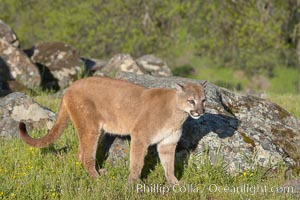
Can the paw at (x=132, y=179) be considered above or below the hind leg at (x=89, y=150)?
below

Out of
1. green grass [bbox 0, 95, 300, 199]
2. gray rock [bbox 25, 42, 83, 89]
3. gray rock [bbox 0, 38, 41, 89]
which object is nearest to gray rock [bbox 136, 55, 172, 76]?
gray rock [bbox 25, 42, 83, 89]

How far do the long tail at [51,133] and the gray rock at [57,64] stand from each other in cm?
850

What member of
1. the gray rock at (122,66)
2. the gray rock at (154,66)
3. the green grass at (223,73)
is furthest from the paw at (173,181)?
the green grass at (223,73)

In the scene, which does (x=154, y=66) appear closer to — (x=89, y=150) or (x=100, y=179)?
(x=89, y=150)

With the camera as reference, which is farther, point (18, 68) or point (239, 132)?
point (18, 68)

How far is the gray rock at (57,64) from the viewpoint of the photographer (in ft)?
59.3

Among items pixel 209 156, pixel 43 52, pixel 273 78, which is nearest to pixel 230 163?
pixel 209 156

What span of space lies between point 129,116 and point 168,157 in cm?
90

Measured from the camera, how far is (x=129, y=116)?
A: 906 centimetres

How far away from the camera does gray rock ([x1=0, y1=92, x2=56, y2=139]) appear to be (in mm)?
11020

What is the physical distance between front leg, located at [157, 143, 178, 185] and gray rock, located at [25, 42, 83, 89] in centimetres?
937

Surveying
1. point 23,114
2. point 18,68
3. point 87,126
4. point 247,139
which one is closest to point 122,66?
point 18,68

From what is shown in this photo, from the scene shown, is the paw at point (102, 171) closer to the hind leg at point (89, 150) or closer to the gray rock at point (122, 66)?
the hind leg at point (89, 150)

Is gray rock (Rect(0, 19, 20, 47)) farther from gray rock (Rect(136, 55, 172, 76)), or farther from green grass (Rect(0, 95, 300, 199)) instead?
green grass (Rect(0, 95, 300, 199))
